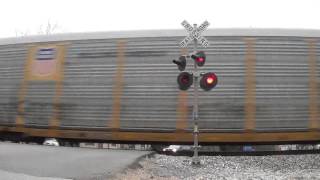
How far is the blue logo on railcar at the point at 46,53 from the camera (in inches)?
587

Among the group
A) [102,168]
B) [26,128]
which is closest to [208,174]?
[102,168]

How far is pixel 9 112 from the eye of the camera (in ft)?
50.3

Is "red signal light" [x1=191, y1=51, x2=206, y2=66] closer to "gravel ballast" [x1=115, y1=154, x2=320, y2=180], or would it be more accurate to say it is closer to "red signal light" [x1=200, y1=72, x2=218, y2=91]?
"red signal light" [x1=200, y1=72, x2=218, y2=91]

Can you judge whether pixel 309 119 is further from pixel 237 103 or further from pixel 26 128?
pixel 26 128

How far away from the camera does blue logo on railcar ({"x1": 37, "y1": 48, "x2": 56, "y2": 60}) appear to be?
14898mm

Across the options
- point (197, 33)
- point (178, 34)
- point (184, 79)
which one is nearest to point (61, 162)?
point (184, 79)

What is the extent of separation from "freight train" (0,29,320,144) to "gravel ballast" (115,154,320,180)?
573mm

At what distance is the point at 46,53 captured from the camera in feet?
49.2

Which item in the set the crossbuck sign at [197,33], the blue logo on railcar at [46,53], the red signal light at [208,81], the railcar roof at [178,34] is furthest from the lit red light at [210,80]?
the blue logo on railcar at [46,53]

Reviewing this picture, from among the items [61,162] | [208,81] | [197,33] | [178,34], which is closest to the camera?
[61,162]

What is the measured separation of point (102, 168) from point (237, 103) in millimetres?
4921

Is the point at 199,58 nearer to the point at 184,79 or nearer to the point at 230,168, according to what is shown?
the point at 184,79

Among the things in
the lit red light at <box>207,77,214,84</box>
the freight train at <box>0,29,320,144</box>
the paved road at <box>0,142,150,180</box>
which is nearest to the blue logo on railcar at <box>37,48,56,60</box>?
the freight train at <box>0,29,320,144</box>

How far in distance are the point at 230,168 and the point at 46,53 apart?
6.46 metres
